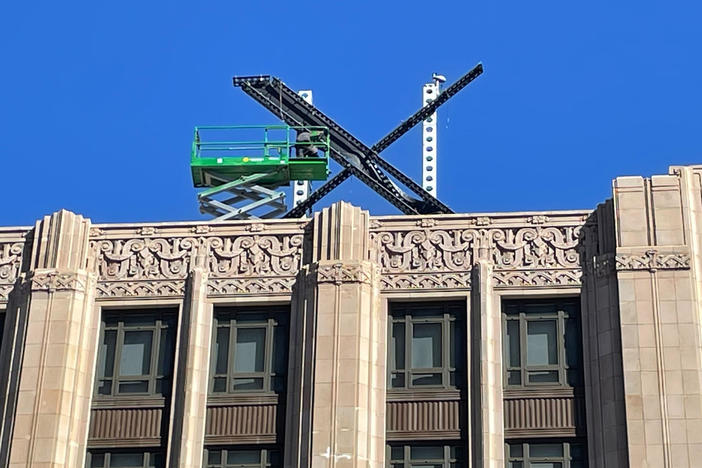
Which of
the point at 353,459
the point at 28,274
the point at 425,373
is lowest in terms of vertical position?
the point at 353,459

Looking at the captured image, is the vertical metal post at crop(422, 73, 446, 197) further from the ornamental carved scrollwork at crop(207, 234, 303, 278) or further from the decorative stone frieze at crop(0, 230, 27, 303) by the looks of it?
the decorative stone frieze at crop(0, 230, 27, 303)

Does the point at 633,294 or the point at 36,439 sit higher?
the point at 633,294

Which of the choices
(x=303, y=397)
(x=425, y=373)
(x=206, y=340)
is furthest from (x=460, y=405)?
(x=206, y=340)

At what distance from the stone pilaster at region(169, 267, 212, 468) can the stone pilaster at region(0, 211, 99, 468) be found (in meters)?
2.25

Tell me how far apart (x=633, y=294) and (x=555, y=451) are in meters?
4.03

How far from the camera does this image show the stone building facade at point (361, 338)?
32.3 meters

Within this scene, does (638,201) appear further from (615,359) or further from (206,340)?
(206,340)

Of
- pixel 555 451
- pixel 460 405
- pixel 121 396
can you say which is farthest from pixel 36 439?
pixel 555 451

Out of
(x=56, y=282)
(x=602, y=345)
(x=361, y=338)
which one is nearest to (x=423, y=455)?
(x=361, y=338)

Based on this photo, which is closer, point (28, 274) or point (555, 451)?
point (555, 451)

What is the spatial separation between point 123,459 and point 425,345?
25.0 ft

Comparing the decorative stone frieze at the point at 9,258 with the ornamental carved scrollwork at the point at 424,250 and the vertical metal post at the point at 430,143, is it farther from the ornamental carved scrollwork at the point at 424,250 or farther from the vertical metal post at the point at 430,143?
the vertical metal post at the point at 430,143

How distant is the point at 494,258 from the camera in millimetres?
34406

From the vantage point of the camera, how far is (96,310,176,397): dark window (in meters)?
34.1
